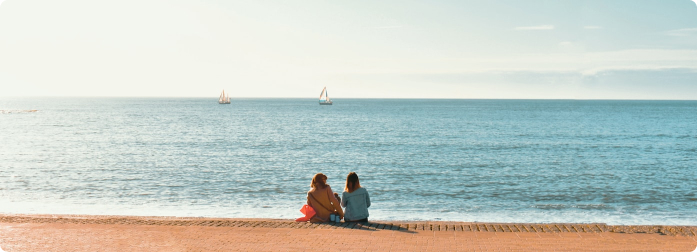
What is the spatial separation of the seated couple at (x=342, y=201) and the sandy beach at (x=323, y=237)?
0.34 meters

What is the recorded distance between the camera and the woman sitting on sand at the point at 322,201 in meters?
11.7

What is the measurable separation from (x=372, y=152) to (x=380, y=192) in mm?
15411

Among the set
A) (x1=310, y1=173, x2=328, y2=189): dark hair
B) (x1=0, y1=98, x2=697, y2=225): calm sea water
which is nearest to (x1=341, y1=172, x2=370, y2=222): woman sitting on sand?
(x1=310, y1=173, x2=328, y2=189): dark hair

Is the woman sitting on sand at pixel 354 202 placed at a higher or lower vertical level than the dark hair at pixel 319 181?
lower

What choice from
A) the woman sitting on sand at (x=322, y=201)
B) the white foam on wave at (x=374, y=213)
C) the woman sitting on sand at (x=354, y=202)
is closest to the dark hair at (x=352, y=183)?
the woman sitting on sand at (x=354, y=202)

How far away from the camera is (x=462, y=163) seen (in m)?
28.8

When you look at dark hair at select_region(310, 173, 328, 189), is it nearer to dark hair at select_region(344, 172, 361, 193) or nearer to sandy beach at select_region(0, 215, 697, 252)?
dark hair at select_region(344, 172, 361, 193)

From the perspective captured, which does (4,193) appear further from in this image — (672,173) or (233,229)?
(672,173)

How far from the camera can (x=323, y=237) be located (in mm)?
10023

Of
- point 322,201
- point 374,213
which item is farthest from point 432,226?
point 374,213

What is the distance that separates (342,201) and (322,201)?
42 centimetres

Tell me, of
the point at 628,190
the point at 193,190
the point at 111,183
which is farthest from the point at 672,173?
the point at 111,183

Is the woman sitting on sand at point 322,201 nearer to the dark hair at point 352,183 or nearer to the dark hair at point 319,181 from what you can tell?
the dark hair at point 319,181

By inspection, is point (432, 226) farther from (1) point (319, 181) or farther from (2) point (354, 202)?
(1) point (319, 181)
